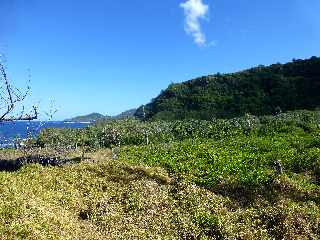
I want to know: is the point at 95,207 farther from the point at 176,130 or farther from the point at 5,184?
the point at 176,130

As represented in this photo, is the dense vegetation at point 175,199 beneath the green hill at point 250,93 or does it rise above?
beneath

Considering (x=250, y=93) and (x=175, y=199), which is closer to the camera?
(x=175, y=199)

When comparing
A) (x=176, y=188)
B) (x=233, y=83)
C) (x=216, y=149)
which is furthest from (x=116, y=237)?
(x=233, y=83)

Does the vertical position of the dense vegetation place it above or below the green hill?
below

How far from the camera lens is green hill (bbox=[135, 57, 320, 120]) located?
14600cm

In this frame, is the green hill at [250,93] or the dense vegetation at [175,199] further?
the green hill at [250,93]

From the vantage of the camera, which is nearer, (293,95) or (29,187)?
(29,187)

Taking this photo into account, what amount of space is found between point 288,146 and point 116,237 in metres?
35.8

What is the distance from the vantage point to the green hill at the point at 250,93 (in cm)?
14600

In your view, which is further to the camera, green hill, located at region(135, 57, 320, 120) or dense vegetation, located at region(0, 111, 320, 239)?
green hill, located at region(135, 57, 320, 120)

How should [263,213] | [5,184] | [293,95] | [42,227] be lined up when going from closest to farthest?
1. [42,227]
2. [263,213]
3. [5,184]
4. [293,95]

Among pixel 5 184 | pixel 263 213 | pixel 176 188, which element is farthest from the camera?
pixel 176 188

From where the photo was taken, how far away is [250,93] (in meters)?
163

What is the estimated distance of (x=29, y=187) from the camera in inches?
1219
